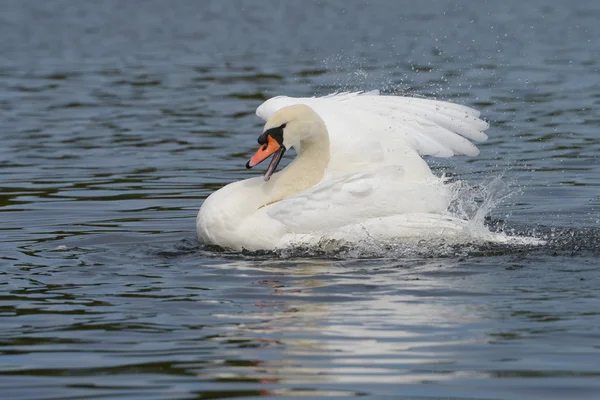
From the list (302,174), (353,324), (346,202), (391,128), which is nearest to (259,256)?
(346,202)

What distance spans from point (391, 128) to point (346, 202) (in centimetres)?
138

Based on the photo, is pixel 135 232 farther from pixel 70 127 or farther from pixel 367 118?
pixel 70 127

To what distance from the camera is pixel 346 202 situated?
9.70 metres

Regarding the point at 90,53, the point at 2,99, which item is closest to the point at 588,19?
A: the point at 90,53

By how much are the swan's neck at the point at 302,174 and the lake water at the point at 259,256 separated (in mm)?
724

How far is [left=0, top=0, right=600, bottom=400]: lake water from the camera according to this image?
21.6ft

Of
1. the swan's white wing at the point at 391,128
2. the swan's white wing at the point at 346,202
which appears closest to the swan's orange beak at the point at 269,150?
the swan's white wing at the point at 346,202

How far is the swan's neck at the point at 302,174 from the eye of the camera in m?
10.4

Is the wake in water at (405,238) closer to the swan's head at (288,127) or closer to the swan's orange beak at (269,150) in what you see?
the swan's orange beak at (269,150)

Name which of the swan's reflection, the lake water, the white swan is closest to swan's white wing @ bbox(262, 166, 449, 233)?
the white swan

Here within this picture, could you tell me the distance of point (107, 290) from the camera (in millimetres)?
8641

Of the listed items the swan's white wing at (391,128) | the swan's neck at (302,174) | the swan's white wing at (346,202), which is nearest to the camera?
the swan's white wing at (346,202)

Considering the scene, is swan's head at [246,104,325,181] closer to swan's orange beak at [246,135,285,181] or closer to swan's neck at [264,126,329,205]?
swan's orange beak at [246,135,285,181]

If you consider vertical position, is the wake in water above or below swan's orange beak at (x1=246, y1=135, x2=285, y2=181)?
below
